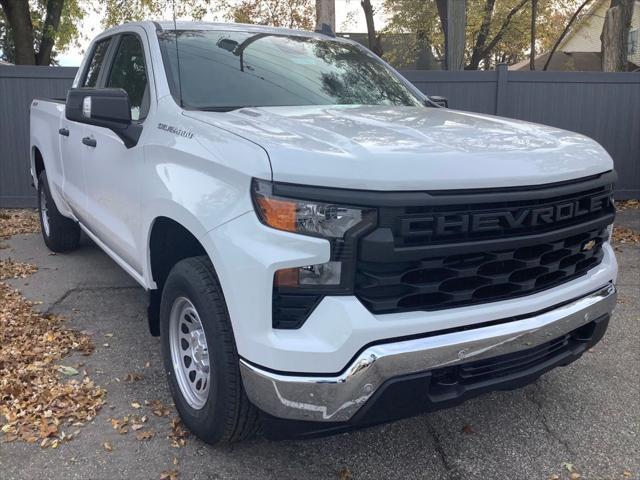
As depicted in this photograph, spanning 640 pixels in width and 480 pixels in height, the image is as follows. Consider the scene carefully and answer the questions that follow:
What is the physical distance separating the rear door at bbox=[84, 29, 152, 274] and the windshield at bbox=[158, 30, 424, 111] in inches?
10.2

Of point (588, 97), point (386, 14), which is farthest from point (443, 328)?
point (386, 14)

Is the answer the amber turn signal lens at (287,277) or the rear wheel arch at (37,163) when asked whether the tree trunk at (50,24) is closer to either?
the rear wheel arch at (37,163)

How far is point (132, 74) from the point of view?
4.05m

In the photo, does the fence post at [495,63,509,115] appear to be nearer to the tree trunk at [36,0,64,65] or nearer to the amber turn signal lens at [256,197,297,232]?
the amber turn signal lens at [256,197,297,232]

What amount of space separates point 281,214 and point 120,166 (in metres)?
1.75

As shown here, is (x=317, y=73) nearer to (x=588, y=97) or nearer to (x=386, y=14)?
(x=588, y=97)

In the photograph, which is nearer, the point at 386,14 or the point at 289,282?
the point at 289,282

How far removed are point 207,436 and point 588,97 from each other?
28.5 ft

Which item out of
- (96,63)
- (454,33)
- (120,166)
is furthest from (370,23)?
(120,166)

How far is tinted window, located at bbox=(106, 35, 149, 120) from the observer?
3.67 m

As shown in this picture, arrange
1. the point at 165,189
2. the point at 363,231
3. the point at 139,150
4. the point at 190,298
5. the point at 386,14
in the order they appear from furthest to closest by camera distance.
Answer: the point at 386,14, the point at 139,150, the point at 165,189, the point at 190,298, the point at 363,231

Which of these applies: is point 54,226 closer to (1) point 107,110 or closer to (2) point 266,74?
(1) point 107,110

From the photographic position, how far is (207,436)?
283 centimetres

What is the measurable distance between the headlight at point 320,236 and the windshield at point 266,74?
128 centimetres
